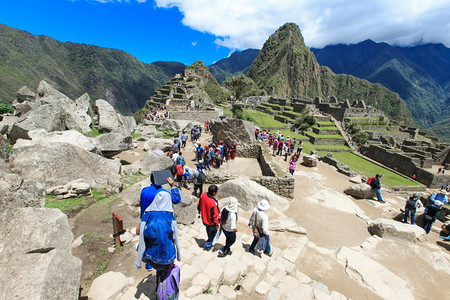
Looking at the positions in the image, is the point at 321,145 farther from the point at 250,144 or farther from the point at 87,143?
Result: the point at 87,143

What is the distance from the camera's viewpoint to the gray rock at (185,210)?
6.47 m

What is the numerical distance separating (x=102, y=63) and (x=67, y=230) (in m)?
174

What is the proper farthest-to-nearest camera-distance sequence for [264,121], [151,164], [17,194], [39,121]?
[264,121] → [151,164] → [39,121] → [17,194]

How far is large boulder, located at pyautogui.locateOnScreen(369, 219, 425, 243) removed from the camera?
7512 mm

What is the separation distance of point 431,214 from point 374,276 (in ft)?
17.6

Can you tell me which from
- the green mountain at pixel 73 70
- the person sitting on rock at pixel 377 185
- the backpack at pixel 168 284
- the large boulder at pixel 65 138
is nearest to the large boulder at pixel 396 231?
the person sitting on rock at pixel 377 185

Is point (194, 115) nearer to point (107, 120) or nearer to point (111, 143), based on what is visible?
point (107, 120)

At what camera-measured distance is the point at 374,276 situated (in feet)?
18.3

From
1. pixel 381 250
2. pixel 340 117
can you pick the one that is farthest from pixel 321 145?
pixel 381 250

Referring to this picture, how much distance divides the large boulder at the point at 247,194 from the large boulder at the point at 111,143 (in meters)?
6.05

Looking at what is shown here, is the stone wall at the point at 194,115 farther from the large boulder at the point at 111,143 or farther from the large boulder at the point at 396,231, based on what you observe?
the large boulder at the point at 396,231

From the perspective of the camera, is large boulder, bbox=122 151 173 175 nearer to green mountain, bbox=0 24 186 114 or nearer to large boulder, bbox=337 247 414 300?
large boulder, bbox=337 247 414 300

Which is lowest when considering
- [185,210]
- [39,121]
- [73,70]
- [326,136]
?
[326,136]

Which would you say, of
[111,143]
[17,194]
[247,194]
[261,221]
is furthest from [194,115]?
[17,194]
